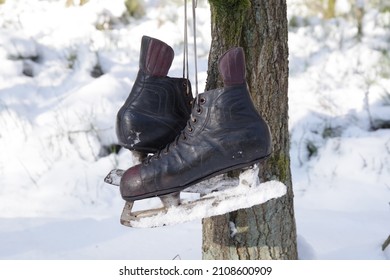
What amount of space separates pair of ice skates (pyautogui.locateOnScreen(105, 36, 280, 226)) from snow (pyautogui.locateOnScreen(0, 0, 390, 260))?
984 millimetres

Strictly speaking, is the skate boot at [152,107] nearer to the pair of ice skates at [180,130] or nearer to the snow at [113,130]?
the pair of ice skates at [180,130]

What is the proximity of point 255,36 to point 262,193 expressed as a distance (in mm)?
559

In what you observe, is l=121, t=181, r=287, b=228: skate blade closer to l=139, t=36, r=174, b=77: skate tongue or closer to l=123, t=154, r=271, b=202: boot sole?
l=123, t=154, r=271, b=202: boot sole

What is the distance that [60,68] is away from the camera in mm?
4496

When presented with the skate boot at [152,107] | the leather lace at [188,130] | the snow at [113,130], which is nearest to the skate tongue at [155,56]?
the skate boot at [152,107]

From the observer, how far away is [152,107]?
1.46 m

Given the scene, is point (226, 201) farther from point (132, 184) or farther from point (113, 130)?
point (113, 130)

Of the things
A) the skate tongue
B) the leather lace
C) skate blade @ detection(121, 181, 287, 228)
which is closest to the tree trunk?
the skate tongue

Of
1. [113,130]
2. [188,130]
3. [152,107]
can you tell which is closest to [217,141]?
[188,130]

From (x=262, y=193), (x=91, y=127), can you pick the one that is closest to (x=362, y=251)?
(x=262, y=193)

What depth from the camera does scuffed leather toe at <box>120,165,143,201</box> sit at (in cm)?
140

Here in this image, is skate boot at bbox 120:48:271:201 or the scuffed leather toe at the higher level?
skate boot at bbox 120:48:271:201
